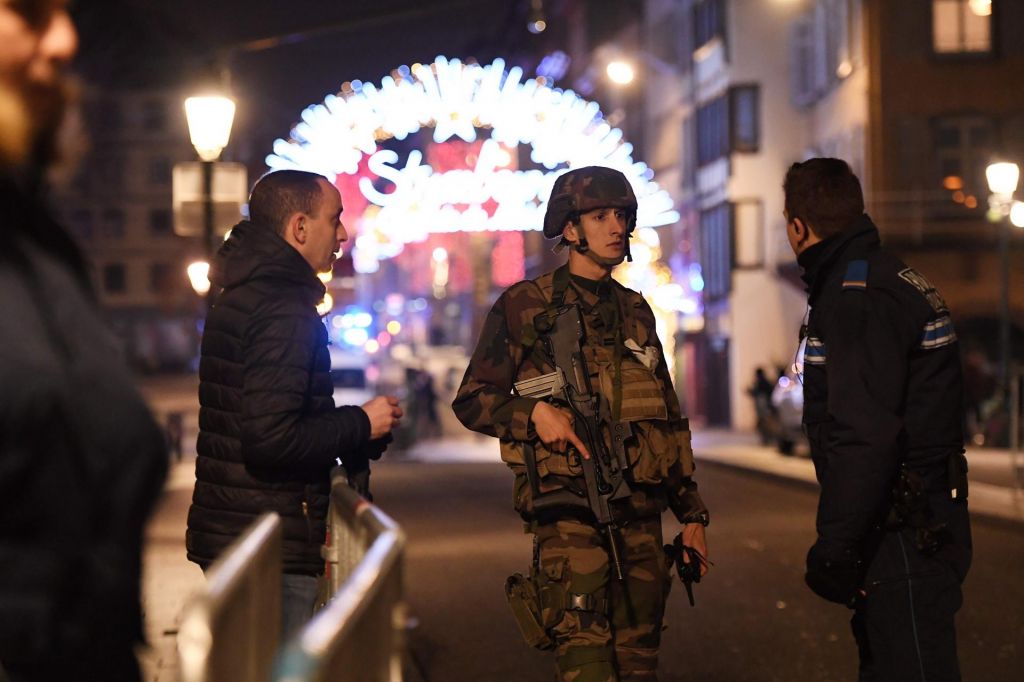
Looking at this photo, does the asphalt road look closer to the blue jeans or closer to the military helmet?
the military helmet

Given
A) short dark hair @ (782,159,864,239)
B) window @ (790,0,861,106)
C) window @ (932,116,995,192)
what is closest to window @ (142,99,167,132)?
window @ (790,0,861,106)

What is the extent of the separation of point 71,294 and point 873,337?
3148mm

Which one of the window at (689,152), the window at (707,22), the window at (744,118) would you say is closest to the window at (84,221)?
the window at (689,152)

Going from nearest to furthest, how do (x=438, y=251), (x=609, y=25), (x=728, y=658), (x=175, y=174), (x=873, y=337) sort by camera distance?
1. (x=873, y=337)
2. (x=728, y=658)
3. (x=175, y=174)
4. (x=609, y=25)
5. (x=438, y=251)

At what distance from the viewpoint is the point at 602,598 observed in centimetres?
567

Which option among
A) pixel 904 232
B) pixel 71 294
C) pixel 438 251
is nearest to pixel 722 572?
pixel 71 294

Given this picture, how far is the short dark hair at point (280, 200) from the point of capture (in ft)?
17.5

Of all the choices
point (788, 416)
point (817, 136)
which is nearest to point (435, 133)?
point (788, 416)

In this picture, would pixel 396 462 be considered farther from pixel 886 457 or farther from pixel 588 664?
pixel 886 457

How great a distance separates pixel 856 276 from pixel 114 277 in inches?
4431

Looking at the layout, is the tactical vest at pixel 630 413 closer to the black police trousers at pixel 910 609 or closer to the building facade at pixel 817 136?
the black police trousers at pixel 910 609

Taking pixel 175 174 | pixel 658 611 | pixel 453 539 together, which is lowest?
pixel 453 539

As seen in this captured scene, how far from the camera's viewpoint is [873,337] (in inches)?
198

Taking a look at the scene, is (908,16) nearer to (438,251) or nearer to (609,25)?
(609,25)
